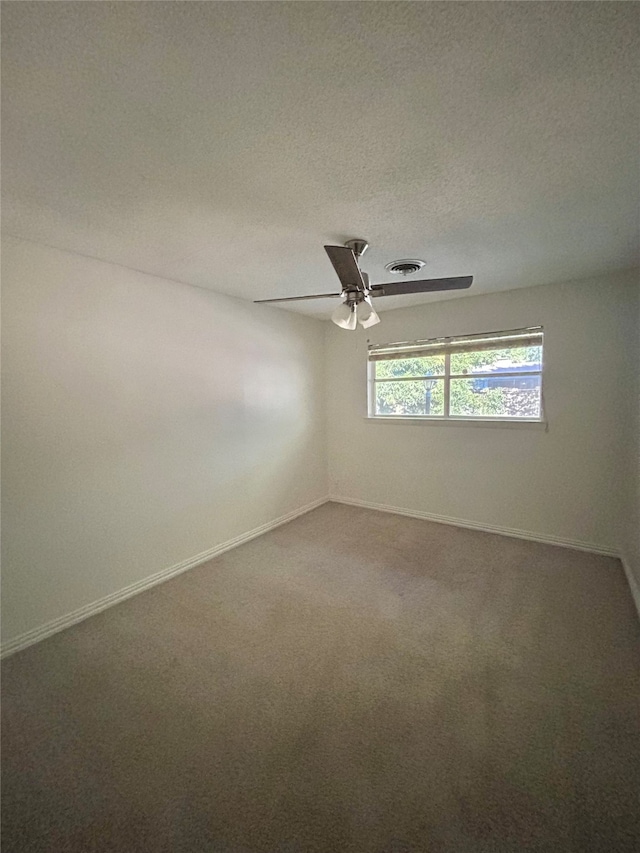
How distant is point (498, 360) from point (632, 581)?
205 centimetres

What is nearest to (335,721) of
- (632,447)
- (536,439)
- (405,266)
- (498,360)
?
(405,266)

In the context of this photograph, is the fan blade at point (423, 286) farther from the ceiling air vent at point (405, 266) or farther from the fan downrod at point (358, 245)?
the ceiling air vent at point (405, 266)

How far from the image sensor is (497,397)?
→ 3.42 metres

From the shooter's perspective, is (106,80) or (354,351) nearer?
(106,80)

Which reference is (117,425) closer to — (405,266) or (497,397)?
(405,266)

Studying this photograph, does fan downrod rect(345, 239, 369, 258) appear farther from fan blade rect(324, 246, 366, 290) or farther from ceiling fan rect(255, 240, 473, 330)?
fan blade rect(324, 246, 366, 290)

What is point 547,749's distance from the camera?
1394mm

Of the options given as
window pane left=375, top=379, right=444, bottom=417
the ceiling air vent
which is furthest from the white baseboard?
the ceiling air vent

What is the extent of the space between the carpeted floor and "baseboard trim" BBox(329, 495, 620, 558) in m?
0.54

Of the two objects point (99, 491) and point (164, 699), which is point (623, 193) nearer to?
point (164, 699)

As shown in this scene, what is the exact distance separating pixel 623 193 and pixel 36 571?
3.78 meters

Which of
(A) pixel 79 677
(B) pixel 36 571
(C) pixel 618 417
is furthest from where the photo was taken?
(C) pixel 618 417

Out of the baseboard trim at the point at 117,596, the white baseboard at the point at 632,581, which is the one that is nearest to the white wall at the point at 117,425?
the baseboard trim at the point at 117,596

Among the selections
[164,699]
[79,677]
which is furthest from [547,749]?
[79,677]
